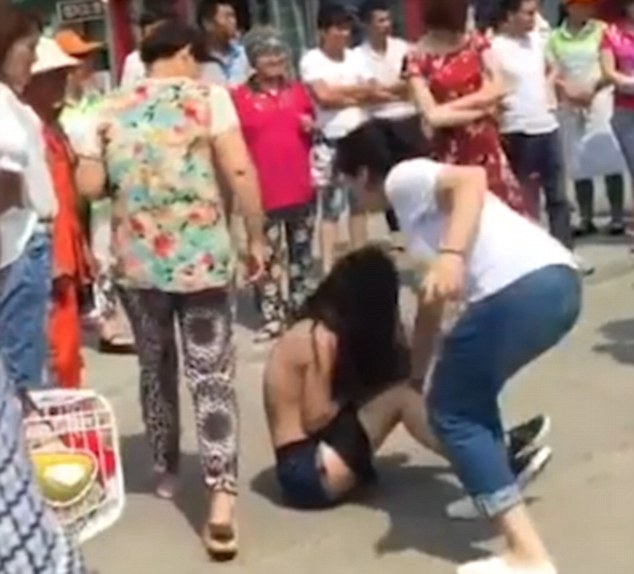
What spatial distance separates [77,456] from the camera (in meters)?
4.51

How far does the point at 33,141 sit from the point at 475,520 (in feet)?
9.10

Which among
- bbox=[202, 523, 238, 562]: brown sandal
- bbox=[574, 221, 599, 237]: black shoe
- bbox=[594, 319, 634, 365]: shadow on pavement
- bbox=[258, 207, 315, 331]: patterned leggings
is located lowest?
bbox=[574, 221, 599, 237]: black shoe

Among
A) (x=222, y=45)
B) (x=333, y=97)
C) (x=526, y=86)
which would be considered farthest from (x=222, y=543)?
(x=222, y=45)

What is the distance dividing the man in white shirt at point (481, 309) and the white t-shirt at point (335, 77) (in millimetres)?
4465

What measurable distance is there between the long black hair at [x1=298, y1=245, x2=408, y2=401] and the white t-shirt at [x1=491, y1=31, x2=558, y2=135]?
3696 mm

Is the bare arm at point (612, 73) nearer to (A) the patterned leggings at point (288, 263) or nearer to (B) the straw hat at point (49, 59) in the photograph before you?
(A) the patterned leggings at point (288, 263)

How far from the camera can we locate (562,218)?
33.2ft

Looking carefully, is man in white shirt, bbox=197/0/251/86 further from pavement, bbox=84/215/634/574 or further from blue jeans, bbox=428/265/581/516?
blue jeans, bbox=428/265/581/516

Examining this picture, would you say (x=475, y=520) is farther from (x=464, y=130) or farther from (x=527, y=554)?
(x=464, y=130)

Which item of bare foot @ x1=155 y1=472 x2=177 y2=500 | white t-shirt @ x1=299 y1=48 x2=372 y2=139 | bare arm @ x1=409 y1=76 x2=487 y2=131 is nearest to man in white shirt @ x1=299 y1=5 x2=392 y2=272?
white t-shirt @ x1=299 y1=48 x2=372 y2=139

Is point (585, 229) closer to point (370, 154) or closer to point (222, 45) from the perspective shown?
point (222, 45)

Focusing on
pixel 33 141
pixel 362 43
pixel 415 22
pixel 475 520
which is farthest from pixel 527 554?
pixel 415 22

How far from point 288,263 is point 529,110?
1.65 meters

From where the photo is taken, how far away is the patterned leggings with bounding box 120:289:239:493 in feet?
19.4
